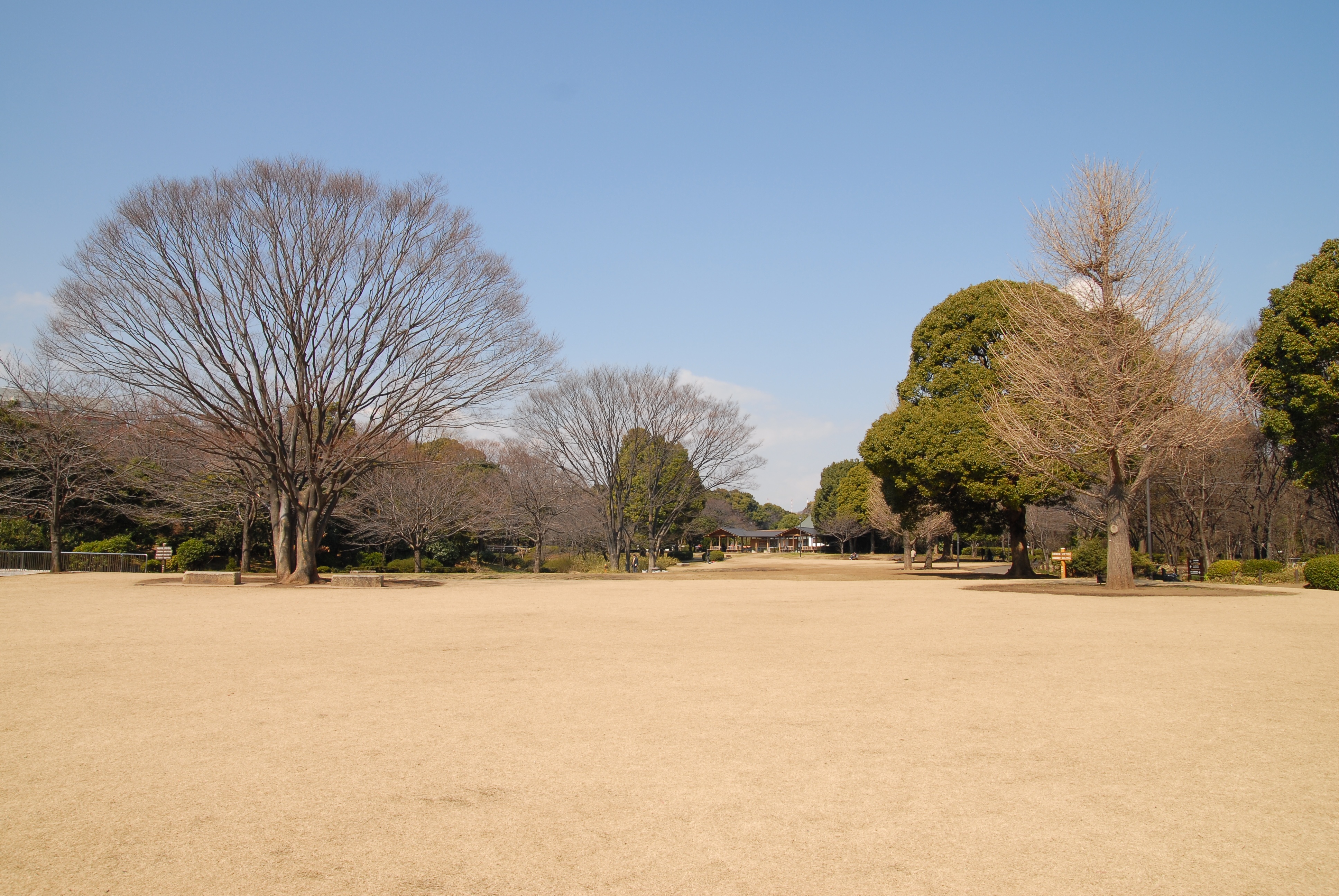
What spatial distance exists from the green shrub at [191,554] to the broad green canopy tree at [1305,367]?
3893 centimetres

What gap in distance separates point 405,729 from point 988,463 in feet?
86.9

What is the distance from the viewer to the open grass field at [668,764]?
4188 millimetres

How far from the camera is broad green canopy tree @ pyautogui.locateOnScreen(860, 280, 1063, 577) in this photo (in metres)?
30.4

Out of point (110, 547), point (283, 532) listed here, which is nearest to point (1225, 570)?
point (283, 532)

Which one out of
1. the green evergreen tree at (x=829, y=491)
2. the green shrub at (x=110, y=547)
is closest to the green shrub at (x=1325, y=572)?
the green shrub at (x=110, y=547)

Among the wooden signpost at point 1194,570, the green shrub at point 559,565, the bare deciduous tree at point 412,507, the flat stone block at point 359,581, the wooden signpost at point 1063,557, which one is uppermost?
the bare deciduous tree at point 412,507

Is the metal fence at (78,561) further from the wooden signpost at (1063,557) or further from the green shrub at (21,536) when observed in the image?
the wooden signpost at (1063,557)

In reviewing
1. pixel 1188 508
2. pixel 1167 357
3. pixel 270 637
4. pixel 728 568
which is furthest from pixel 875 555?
pixel 270 637

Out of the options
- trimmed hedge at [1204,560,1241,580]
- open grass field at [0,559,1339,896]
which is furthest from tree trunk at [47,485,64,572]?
trimmed hedge at [1204,560,1241,580]

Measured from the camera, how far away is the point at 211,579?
25438 mm

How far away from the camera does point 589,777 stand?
18.4ft

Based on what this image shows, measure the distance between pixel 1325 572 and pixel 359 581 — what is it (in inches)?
1143

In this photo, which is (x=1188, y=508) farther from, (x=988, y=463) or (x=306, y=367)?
(x=306, y=367)

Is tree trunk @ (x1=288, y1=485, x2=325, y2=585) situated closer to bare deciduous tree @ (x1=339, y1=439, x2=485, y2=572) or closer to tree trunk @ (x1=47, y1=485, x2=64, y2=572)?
bare deciduous tree @ (x1=339, y1=439, x2=485, y2=572)
